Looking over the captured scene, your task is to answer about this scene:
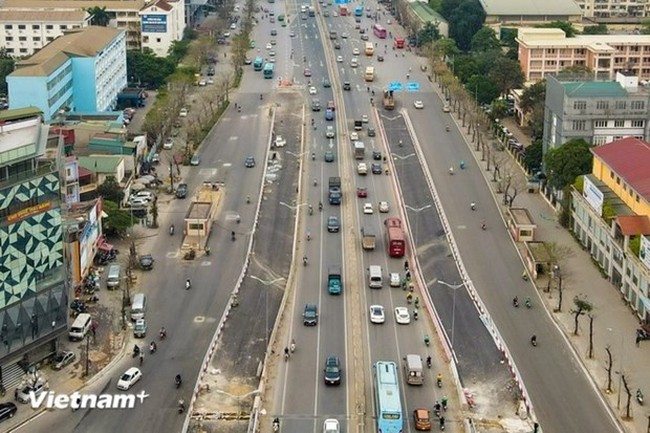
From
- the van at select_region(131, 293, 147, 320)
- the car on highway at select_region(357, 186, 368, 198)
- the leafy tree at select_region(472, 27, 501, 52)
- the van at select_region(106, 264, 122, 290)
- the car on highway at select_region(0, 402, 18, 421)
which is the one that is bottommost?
the car on highway at select_region(0, 402, 18, 421)

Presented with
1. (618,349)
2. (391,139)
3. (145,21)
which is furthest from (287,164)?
(145,21)

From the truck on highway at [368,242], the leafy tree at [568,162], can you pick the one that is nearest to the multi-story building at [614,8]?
the leafy tree at [568,162]

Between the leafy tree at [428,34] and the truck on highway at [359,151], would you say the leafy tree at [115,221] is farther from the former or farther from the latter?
the leafy tree at [428,34]

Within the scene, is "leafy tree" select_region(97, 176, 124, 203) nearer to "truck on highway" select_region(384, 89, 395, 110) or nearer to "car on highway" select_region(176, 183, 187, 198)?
"car on highway" select_region(176, 183, 187, 198)

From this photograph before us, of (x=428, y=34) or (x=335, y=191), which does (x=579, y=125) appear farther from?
(x=428, y=34)

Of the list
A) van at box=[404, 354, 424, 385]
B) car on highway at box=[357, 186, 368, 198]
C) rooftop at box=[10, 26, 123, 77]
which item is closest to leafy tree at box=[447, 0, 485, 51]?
rooftop at box=[10, 26, 123, 77]

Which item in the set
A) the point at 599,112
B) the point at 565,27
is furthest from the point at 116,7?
the point at 599,112
